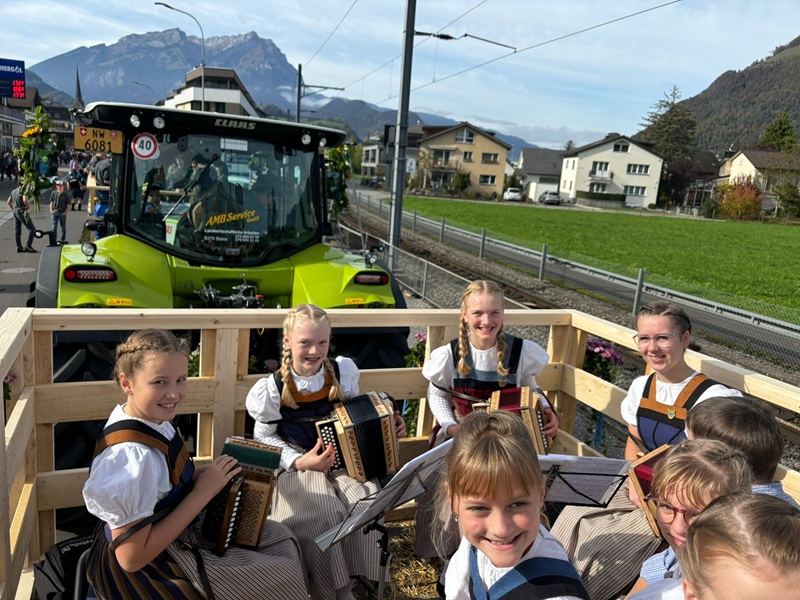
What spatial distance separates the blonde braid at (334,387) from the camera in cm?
312

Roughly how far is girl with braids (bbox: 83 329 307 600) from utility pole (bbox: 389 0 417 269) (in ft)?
30.5

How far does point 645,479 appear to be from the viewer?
8.43 feet

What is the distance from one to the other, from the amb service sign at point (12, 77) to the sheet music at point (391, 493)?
3973 centimetres

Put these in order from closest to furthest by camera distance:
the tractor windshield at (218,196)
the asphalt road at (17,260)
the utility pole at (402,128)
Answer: the tractor windshield at (218,196), the asphalt road at (17,260), the utility pole at (402,128)

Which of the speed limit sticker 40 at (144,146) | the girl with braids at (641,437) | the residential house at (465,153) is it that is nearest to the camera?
the girl with braids at (641,437)

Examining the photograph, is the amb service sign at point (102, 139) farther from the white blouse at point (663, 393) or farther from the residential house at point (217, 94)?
the residential house at point (217, 94)

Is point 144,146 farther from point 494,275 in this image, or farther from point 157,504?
point 494,275

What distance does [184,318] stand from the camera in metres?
3.14

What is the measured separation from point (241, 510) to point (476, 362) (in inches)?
61.6

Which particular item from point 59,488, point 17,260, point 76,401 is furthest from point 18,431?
point 17,260

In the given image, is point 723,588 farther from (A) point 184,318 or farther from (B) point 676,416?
(A) point 184,318

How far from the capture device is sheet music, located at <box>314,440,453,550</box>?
2277 millimetres

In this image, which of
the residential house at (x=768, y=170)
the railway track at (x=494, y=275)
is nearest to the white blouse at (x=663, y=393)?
the railway track at (x=494, y=275)

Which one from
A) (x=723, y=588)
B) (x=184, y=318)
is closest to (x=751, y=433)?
(x=723, y=588)
